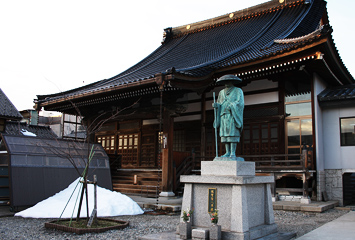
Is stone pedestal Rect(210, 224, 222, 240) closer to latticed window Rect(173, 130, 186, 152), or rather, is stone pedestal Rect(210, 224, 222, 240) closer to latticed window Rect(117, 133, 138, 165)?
latticed window Rect(173, 130, 186, 152)

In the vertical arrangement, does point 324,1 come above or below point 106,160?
above

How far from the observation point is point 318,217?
9.10 m

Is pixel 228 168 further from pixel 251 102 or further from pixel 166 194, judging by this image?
pixel 251 102

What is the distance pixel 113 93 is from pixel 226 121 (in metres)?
8.17

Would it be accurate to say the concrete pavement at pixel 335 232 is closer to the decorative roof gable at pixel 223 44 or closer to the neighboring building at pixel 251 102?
the neighboring building at pixel 251 102

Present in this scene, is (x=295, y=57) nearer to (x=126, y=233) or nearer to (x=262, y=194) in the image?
(x=262, y=194)

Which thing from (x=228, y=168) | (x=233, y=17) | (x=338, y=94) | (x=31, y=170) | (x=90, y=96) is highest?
(x=233, y=17)

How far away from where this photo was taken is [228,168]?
5914mm

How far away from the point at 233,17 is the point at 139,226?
14740 mm

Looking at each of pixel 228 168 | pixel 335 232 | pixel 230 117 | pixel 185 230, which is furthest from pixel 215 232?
pixel 335 232

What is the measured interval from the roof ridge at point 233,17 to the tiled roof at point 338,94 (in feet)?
17.7

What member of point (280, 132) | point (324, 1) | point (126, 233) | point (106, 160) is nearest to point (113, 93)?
point (106, 160)

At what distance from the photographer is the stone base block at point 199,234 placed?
5.48 m

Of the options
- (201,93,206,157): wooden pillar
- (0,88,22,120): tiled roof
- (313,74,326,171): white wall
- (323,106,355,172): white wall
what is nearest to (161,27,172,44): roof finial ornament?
(201,93,206,157): wooden pillar
